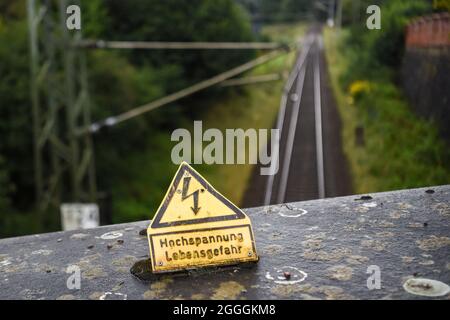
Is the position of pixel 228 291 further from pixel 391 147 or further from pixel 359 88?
pixel 359 88

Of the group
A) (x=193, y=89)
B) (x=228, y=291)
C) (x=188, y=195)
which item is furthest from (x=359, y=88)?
(x=228, y=291)

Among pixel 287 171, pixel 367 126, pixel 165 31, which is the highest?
pixel 165 31

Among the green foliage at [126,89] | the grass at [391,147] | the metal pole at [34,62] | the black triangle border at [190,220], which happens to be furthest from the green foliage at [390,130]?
the metal pole at [34,62]

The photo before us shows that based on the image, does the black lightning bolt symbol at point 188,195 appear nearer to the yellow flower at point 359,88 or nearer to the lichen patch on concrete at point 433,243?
the lichen patch on concrete at point 433,243

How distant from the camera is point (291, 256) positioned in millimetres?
1779

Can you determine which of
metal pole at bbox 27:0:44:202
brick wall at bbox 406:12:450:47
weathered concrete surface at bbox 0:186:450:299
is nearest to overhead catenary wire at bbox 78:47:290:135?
metal pole at bbox 27:0:44:202

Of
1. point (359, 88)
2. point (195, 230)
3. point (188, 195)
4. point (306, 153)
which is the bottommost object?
point (306, 153)

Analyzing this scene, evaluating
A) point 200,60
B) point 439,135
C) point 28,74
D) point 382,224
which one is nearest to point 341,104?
point 200,60

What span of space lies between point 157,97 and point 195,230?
17.5 metres

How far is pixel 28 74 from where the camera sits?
44.7 ft

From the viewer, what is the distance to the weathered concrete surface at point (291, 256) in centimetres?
154

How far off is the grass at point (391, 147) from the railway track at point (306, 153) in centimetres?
59
